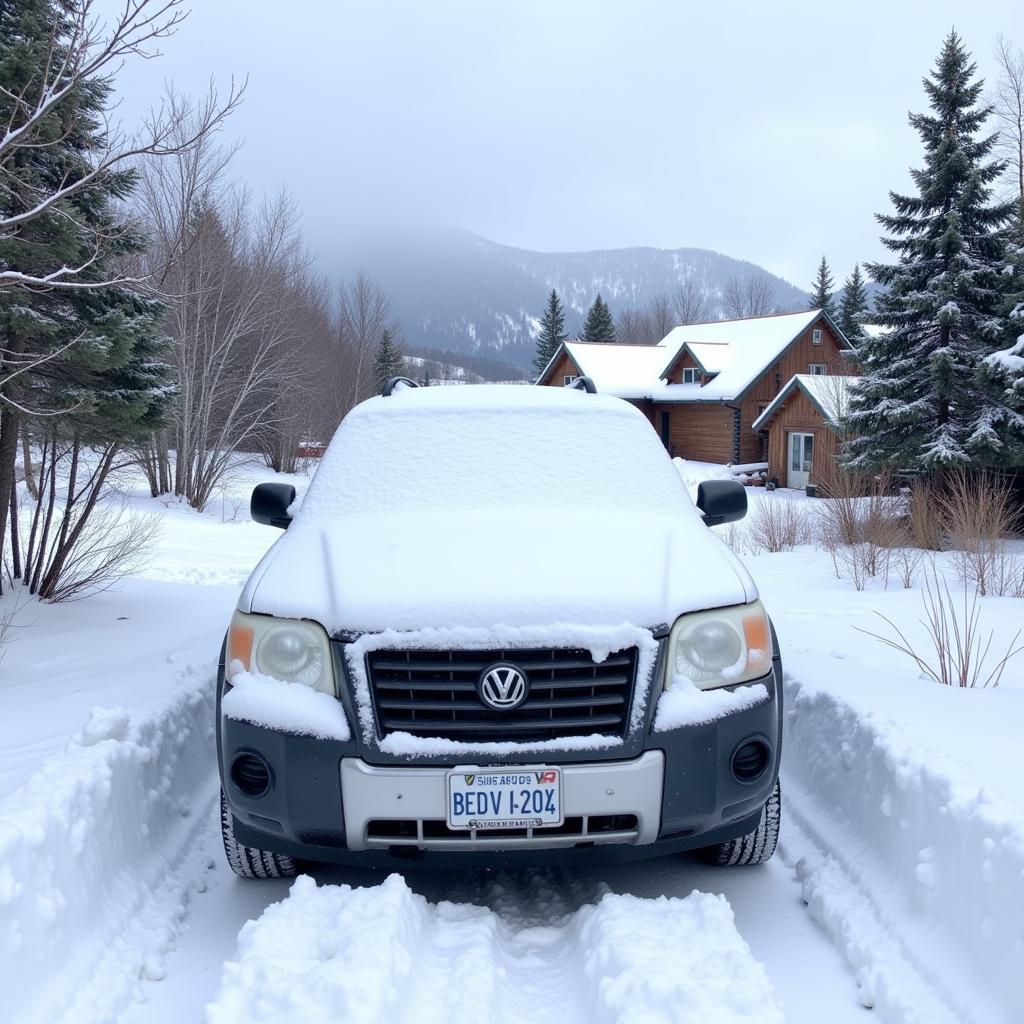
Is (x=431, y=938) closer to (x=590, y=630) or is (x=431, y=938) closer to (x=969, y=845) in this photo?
(x=590, y=630)

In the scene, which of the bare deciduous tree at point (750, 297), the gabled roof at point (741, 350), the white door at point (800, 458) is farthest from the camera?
the bare deciduous tree at point (750, 297)

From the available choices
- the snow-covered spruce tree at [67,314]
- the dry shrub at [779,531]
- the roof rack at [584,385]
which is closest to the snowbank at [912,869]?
the roof rack at [584,385]

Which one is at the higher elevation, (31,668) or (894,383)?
(894,383)

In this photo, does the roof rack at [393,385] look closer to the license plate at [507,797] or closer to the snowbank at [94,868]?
the snowbank at [94,868]

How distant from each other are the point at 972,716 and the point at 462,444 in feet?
9.16

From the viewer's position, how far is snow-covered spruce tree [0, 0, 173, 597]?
248 inches

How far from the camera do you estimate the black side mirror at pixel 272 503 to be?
13.7 feet

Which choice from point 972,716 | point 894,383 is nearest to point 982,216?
point 894,383

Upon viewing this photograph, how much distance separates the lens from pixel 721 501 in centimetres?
421

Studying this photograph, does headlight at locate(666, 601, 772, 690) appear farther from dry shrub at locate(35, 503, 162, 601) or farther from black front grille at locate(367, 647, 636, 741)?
dry shrub at locate(35, 503, 162, 601)

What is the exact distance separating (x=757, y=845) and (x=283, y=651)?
1.88 m

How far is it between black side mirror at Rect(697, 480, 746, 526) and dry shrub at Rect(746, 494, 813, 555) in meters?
10.9

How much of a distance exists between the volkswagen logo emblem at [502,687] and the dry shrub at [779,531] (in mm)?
12775

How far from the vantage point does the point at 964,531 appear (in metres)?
10.8
